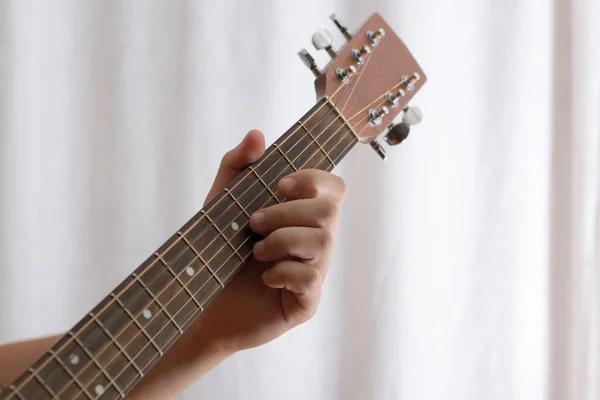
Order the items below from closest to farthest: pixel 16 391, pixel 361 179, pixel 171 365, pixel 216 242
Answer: pixel 16 391 → pixel 216 242 → pixel 171 365 → pixel 361 179

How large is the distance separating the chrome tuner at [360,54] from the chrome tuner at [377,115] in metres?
0.06

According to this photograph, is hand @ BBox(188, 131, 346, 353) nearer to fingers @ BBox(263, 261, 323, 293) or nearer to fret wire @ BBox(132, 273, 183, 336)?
fingers @ BBox(263, 261, 323, 293)

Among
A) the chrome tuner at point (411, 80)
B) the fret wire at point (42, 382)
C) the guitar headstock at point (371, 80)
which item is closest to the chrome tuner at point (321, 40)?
the guitar headstock at point (371, 80)

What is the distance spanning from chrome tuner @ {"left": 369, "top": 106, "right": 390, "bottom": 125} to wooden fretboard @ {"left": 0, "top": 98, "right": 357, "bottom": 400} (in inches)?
2.9

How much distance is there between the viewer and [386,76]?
2.58 feet

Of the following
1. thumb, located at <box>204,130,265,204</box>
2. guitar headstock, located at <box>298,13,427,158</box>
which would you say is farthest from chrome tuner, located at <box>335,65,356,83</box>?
thumb, located at <box>204,130,265,204</box>

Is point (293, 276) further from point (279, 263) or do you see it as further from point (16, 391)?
point (16, 391)

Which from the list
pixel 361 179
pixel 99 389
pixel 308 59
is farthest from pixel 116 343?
pixel 361 179

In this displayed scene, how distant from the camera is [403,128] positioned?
769 mm

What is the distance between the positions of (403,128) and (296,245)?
0.73ft

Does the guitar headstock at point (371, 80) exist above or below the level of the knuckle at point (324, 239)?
above

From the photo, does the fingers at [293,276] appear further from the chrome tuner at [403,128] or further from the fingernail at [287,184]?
the chrome tuner at [403,128]

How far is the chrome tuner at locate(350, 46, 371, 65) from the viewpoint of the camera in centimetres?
76

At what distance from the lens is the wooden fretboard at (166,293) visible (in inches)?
19.5
